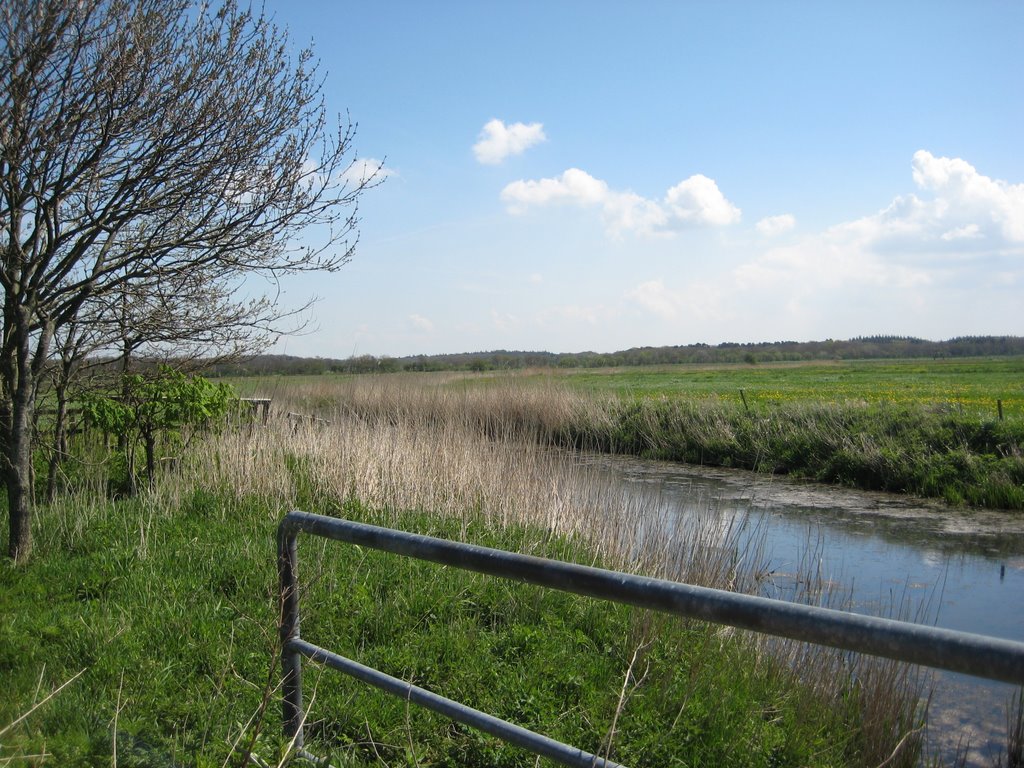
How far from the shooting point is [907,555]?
477 inches

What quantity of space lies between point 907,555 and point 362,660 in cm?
959

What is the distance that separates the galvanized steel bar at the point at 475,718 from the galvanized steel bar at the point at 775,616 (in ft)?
1.41

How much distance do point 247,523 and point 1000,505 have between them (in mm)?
13736

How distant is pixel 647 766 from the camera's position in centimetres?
455

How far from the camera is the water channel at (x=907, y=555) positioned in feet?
22.0

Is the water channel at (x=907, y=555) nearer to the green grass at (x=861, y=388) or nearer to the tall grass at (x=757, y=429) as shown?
the tall grass at (x=757, y=429)

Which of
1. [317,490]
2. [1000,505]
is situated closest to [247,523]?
[317,490]

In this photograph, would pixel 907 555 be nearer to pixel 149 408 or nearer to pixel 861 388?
pixel 149 408

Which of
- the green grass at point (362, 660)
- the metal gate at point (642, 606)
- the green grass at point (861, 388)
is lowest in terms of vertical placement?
the green grass at point (362, 660)

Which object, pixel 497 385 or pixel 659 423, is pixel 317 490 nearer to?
pixel 659 423

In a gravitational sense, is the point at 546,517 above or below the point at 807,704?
above

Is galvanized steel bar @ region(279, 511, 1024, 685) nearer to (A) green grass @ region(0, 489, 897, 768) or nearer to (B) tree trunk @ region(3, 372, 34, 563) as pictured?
(A) green grass @ region(0, 489, 897, 768)

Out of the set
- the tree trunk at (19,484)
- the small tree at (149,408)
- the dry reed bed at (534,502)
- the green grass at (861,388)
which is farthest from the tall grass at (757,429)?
the tree trunk at (19,484)

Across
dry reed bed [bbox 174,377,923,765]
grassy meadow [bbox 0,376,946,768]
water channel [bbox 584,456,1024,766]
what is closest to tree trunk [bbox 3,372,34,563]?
grassy meadow [bbox 0,376,946,768]
